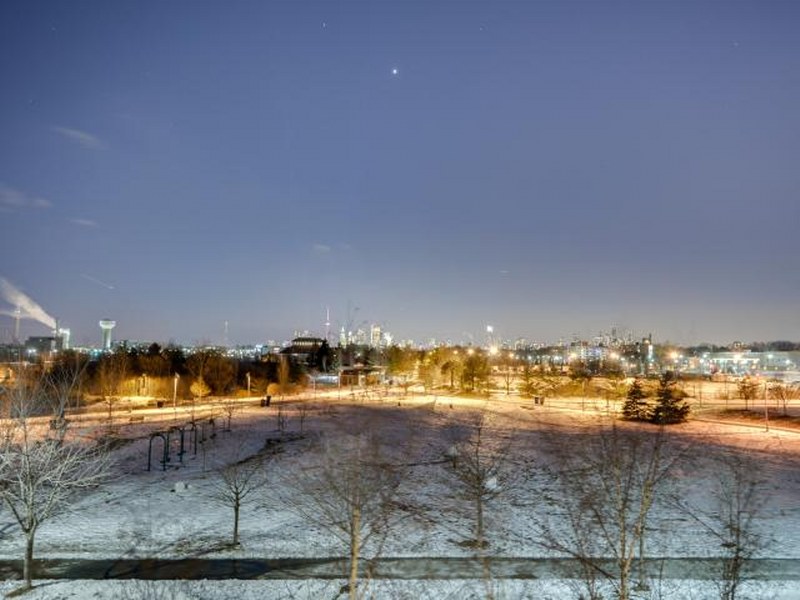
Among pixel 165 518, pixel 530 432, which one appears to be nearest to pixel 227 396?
pixel 530 432

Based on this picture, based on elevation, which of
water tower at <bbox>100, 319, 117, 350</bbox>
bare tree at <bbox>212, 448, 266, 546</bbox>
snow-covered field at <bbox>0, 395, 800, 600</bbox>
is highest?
water tower at <bbox>100, 319, 117, 350</bbox>

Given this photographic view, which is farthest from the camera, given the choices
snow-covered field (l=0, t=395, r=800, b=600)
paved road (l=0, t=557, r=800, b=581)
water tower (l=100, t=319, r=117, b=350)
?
water tower (l=100, t=319, r=117, b=350)

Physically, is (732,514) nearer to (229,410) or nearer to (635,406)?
(635,406)

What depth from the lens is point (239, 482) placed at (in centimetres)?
2409

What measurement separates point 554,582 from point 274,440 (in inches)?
924

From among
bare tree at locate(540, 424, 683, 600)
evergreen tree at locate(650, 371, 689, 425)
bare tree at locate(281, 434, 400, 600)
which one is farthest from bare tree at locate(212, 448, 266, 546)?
evergreen tree at locate(650, 371, 689, 425)

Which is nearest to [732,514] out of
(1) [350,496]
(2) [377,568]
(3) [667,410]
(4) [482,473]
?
(4) [482,473]

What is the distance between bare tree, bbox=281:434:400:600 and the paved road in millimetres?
962

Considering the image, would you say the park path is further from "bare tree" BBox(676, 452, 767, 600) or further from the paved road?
"bare tree" BBox(676, 452, 767, 600)

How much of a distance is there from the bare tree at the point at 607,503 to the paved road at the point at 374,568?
0.77 m

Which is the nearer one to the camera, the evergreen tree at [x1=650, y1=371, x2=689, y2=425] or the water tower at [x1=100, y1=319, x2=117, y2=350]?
the evergreen tree at [x1=650, y1=371, x2=689, y2=425]

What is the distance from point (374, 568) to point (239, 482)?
33.2ft

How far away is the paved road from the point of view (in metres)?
15.2

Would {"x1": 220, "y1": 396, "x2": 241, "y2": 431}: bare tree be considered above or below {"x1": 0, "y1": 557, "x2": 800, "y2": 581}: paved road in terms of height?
above
